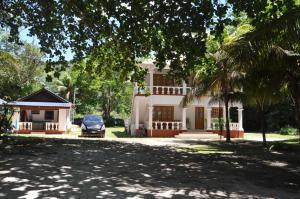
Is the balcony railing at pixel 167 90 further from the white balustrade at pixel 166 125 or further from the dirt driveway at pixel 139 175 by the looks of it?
the dirt driveway at pixel 139 175

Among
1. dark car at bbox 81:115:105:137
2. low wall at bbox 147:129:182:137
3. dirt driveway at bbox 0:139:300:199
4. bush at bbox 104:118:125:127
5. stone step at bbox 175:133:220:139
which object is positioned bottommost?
dirt driveway at bbox 0:139:300:199

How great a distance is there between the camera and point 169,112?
3544cm

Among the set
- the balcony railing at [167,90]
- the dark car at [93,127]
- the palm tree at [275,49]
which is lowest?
the dark car at [93,127]

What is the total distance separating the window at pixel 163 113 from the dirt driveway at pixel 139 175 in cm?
1891

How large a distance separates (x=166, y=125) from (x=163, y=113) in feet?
7.58

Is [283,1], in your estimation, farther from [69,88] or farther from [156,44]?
[69,88]

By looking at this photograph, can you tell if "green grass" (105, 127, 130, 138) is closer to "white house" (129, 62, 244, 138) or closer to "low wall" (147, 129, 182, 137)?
"white house" (129, 62, 244, 138)

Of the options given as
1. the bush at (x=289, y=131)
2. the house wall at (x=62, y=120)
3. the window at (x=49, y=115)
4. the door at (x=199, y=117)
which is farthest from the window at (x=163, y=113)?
the bush at (x=289, y=131)

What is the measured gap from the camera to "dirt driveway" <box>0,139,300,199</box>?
8.81 m

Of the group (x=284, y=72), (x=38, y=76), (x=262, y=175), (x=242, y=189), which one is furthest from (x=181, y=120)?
(x=38, y=76)

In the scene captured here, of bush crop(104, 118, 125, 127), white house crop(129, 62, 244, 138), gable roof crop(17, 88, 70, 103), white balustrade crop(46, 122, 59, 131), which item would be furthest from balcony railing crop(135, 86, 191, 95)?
bush crop(104, 118, 125, 127)

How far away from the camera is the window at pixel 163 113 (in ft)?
116

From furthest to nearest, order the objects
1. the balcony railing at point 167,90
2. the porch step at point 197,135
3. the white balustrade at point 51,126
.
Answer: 1. the white balustrade at point 51,126
2. the balcony railing at point 167,90
3. the porch step at point 197,135

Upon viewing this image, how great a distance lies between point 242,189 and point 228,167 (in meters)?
3.82
